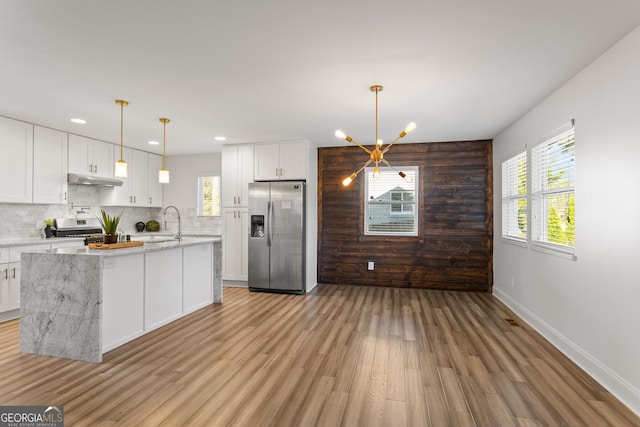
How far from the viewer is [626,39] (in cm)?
231

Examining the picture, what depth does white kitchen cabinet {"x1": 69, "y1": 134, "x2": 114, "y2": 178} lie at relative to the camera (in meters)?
5.07

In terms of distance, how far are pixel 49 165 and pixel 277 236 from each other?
3378 millimetres

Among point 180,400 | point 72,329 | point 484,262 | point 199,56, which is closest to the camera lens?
point 180,400

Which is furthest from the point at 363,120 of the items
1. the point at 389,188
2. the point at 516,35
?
the point at 516,35

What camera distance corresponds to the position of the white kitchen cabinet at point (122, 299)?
2.96m

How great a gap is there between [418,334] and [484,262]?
2.64m

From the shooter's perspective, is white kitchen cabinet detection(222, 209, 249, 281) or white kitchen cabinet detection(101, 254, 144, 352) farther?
white kitchen cabinet detection(222, 209, 249, 281)

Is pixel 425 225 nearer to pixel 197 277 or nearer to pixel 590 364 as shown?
pixel 590 364

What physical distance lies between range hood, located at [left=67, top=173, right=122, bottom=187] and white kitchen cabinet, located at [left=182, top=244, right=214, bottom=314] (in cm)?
221

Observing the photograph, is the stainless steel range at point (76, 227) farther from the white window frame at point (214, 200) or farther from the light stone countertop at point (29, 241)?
the white window frame at point (214, 200)

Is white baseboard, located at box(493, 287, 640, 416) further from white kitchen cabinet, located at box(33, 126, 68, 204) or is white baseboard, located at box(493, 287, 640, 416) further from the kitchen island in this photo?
white kitchen cabinet, located at box(33, 126, 68, 204)

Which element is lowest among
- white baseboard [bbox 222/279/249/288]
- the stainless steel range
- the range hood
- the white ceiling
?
white baseboard [bbox 222/279/249/288]

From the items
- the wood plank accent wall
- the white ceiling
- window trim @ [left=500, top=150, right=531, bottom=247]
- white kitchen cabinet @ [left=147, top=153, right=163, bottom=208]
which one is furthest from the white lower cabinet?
window trim @ [left=500, top=150, right=531, bottom=247]

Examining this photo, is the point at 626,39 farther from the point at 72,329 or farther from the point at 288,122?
the point at 72,329
